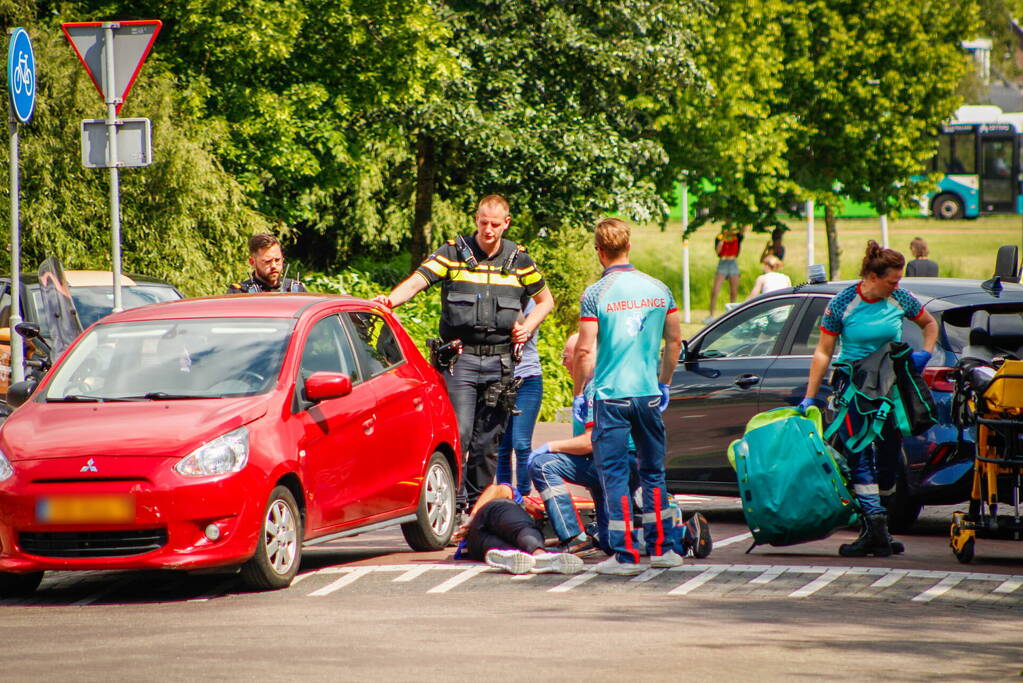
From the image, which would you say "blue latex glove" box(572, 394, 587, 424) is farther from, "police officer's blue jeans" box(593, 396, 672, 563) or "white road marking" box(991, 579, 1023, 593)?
"white road marking" box(991, 579, 1023, 593)

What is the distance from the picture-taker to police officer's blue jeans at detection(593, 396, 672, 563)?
884 centimetres

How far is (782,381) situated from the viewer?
11.0m

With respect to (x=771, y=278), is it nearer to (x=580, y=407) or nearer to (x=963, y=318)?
(x=963, y=318)

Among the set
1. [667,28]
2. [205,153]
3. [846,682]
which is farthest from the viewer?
[667,28]

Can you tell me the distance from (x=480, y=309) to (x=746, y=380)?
2.00m

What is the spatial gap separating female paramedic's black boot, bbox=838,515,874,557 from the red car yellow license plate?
13.2ft

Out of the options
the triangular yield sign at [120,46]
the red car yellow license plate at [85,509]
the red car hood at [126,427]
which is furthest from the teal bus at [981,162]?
the red car yellow license plate at [85,509]

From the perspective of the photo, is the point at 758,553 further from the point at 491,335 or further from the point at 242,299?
the point at 242,299

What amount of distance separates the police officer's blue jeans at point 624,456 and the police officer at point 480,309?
155 centimetres

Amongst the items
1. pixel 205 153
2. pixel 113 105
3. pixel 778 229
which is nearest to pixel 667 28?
pixel 778 229

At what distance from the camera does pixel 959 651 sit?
6824 millimetres

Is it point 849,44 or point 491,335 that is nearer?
point 491,335

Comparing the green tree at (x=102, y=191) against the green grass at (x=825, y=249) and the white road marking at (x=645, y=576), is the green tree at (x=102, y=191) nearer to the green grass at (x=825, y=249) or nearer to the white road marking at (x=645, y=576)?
the white road marking at (x=645, y=576)

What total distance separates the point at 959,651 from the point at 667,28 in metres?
24.3
